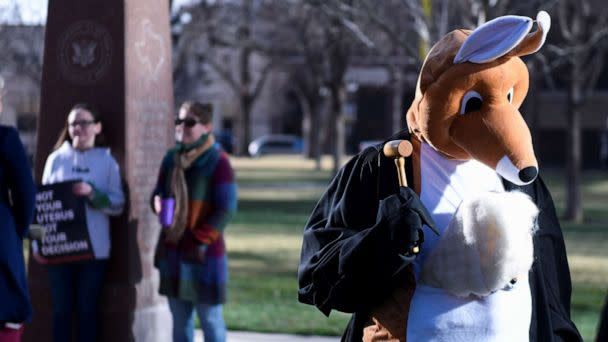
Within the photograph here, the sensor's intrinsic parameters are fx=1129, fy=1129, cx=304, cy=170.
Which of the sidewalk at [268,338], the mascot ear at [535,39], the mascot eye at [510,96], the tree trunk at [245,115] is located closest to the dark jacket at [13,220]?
the mascot eye at [510,96]

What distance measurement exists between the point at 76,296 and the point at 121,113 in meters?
1.26

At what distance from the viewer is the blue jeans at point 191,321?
22.1ft

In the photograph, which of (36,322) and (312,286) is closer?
(312,286)

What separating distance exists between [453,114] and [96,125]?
391 cm

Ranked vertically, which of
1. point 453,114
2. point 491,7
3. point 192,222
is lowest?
point 192,222

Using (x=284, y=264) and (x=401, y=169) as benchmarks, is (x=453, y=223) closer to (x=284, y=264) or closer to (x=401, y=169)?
(x=401, y=169)

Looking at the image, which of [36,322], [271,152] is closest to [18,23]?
[36,322]

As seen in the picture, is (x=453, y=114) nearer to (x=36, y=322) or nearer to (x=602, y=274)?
(x=36, y=322)

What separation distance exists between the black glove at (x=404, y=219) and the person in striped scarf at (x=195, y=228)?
3409 mm

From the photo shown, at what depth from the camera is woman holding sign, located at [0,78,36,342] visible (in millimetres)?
4977

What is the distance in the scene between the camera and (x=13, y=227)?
202 inches

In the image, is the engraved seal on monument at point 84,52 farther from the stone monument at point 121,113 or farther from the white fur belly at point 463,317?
the white fur belly at point 463,317

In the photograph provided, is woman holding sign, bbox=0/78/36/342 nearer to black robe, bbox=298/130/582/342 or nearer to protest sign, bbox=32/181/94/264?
protest sign, bbox=32/181/94/264

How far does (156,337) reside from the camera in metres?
7.56
